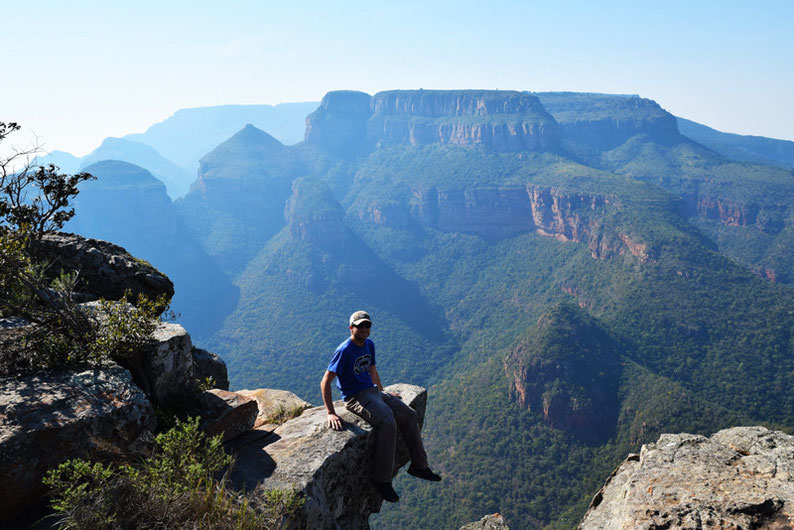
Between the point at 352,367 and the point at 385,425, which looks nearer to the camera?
the point at 385,425

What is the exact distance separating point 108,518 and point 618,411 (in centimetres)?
6643

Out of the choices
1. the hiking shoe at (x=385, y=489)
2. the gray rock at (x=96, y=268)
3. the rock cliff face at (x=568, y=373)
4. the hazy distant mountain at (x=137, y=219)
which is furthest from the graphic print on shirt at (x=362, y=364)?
the hazy distant mountain at (x=137, y=219)

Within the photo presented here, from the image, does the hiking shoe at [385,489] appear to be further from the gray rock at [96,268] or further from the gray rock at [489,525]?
the gray rock at [96,268]

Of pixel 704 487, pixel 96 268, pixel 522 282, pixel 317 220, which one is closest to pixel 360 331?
pixel 704 487

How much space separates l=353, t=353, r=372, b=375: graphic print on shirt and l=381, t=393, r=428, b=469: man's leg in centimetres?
66

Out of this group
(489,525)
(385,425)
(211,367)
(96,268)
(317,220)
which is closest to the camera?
(489,525)

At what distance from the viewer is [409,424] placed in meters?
7.69

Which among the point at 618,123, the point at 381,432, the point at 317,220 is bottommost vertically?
the point at 381,432

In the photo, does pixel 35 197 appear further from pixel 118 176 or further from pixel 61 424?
pixel 118 176

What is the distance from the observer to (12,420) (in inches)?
191

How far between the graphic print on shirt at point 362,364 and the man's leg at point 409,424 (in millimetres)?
658

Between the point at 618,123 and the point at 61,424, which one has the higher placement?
the point at 618,123

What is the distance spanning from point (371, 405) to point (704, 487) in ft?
16.2

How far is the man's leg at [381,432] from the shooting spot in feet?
23.4
